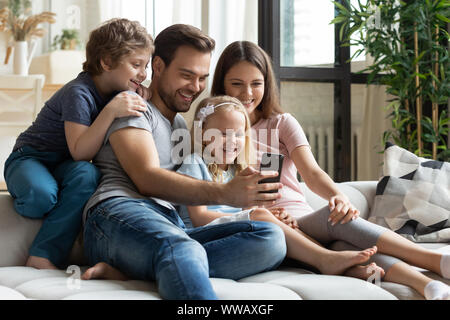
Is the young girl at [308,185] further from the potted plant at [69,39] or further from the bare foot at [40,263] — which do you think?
the potted plant at [69,39]

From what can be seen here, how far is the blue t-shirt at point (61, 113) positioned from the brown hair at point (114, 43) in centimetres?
6

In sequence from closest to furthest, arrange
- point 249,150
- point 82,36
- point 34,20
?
point 249,150 → point 34,20 → point 82,36

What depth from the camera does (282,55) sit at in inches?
141

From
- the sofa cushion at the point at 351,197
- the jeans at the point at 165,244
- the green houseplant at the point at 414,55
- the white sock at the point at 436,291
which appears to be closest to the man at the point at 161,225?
the jeans at the point at 165,244

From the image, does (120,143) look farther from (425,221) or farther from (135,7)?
(135,7)

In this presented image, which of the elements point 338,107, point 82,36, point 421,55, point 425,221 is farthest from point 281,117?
point 82,36

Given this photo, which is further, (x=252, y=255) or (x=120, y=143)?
(x=120, y=143)


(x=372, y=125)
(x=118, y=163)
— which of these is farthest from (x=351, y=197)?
(x=372, y=125)

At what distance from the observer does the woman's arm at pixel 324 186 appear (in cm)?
163

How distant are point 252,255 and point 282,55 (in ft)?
7.63

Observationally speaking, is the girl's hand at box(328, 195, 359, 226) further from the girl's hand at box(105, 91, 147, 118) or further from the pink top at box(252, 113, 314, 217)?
the girl's hand at box(105, 91, 147, 118)

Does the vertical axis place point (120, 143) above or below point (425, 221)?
above

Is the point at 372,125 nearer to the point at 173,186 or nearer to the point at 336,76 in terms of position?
the point at 336,76

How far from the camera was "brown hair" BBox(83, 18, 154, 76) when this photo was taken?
1.77 m
